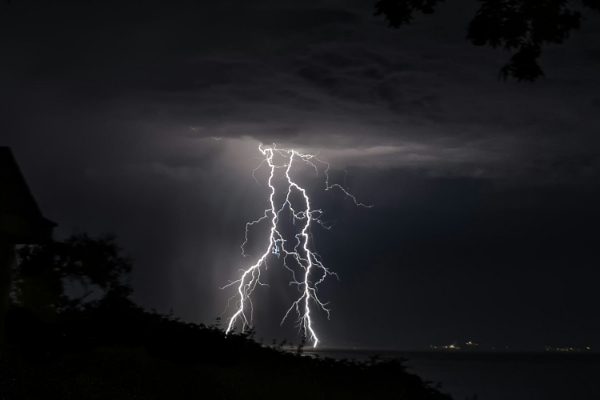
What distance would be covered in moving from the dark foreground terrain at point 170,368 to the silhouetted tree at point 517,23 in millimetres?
4518

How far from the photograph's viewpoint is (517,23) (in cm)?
607

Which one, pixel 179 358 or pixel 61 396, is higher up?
pixel 179 358

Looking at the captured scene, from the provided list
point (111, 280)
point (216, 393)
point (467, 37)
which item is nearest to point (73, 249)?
point (111, 280)

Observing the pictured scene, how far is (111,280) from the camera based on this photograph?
14.5 m

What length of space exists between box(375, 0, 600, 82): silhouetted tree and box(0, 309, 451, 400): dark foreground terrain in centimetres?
452

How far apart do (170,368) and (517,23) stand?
22.1 ft

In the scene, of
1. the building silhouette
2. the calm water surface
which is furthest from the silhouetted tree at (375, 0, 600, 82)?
the building silhouette

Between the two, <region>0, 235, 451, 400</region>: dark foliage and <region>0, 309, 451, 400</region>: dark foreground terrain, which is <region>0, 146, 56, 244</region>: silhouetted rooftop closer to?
<region>0, 235, 451, 400</region>: dark foliage

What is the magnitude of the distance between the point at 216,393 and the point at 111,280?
6.98 meters

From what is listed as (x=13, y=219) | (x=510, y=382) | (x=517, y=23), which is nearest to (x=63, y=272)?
(x=13, y=219)

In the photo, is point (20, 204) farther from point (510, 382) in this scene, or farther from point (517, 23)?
point (510, 382)

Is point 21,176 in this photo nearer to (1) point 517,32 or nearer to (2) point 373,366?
(2) point 373,366

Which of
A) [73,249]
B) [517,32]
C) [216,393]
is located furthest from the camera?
[73,249]

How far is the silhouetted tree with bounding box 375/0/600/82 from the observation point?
6.02m
